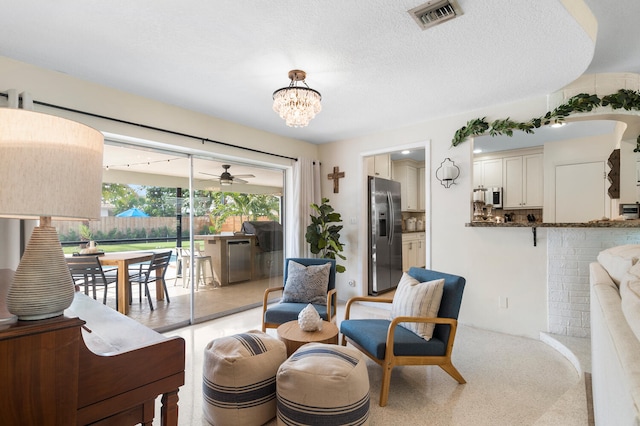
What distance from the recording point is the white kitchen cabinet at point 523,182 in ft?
17.4

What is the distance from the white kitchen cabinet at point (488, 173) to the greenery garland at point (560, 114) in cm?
248

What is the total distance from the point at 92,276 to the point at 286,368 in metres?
2.70

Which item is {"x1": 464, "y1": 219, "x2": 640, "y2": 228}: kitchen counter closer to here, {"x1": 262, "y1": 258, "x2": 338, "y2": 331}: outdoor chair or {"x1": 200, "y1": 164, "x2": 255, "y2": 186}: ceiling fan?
{"x1": 262, "y1": 258, "x2": 338, "y2": 331}: outdoor chair

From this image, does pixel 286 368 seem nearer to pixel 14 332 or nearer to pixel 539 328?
pixel 14 332

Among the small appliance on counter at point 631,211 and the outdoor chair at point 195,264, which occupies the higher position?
the small appliance on counter at point 631,211

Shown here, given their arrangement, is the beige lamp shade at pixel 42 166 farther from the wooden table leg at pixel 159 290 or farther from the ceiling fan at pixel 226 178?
the wooden table leg at pixel 159 290

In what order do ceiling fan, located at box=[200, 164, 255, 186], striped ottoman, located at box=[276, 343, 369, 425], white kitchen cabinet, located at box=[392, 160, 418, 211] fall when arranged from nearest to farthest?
striped ottoman, located at box=[276, 343, 369, 425] → ceiling fan, located at box=[200, 164, 255, 186] → white kitchen cabinet, located at box=[392, 160, 418, 211]

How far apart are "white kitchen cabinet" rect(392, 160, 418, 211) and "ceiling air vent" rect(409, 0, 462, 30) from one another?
172 inches

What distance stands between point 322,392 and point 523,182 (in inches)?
212

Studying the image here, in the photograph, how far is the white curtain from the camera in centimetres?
472

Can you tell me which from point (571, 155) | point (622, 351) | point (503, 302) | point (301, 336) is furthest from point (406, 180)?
point (622, 351)

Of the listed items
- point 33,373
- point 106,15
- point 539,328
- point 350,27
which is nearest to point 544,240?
point 539,328

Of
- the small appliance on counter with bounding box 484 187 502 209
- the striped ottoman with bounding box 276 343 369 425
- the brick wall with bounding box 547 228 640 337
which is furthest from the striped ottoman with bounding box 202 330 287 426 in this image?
the small appliance on counter with bounding box 484 187 502 209

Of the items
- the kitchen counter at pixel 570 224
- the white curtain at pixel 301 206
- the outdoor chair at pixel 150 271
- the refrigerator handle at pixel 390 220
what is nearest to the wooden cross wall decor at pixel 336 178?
→ the white curtain at pixel 301 206
